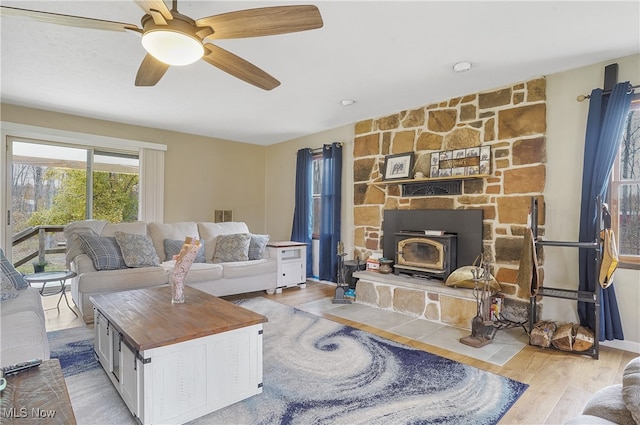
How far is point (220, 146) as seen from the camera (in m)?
6.00

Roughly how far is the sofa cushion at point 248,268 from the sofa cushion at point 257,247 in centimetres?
14

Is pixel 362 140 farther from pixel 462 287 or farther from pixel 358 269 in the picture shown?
pixel 462 287

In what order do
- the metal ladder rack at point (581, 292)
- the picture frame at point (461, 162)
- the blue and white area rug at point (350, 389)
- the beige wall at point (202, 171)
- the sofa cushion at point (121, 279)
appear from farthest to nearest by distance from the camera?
1. the beige wall at point (202, 171)
2. the picture frame at point (461, 162)
3. the sofa cushion at point (121, 279)
4. the metal ladder rack at point (581, 292)
5. the blue and white area rug at point (350, 389)

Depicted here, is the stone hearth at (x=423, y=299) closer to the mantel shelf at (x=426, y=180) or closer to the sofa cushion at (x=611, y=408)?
the mantel shelf at (x=426, y=180)

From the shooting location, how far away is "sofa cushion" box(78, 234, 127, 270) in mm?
3508

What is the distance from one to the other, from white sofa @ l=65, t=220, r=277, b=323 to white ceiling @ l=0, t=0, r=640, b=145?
1.55m

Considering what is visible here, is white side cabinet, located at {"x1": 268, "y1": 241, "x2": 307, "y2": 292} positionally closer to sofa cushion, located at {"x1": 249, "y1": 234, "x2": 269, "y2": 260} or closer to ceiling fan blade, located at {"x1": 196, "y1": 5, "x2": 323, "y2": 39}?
sofa cushion, located at {"x1": 249, "y1": 234, "x2": 269, "y2": 260}

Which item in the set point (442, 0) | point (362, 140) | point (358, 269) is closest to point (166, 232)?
point (358, 269)

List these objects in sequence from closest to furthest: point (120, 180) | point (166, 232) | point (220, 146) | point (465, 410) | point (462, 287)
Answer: point (465, 410) < point (462, 287) < point (166, 232) < point (120, 180) < point (220, 146)

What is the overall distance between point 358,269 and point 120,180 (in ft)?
12.6

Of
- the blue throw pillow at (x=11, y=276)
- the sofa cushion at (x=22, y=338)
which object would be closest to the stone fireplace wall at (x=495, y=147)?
the sofa cushion at (x=22, y=338)

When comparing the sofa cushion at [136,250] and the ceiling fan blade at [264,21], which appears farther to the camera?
the sofa cushion at [136,250]

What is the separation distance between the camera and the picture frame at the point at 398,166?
414 centimetres

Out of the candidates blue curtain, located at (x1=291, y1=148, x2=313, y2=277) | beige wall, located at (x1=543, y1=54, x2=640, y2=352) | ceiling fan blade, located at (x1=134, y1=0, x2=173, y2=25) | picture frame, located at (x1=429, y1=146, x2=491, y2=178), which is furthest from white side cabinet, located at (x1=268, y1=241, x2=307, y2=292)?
ceiling fan blade, located at (x1=134, y1=0, x2=173, y2=25)
